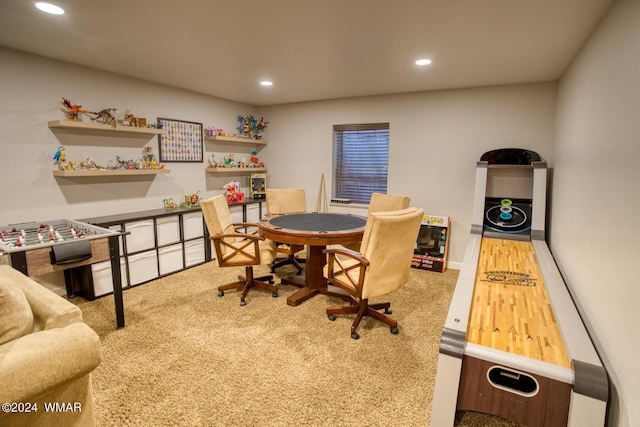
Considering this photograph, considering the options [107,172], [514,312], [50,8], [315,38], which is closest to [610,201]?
[514,312]

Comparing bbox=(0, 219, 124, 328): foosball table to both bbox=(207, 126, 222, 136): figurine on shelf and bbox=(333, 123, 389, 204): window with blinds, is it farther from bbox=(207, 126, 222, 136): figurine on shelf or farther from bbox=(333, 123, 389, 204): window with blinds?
bbox=(333, 123, 389, 204): window with blinds

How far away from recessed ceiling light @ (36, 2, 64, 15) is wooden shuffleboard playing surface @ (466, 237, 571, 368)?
3097mm

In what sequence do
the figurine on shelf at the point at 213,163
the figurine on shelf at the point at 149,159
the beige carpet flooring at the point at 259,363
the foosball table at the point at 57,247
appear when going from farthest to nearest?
the figurine on shelf at the point at 213,163 < the figurine on shelf at the point at 149,159 < the foosball table at the point at 57,247 < the beige carpet flooring at the point at 259,363

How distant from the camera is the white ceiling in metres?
1.98

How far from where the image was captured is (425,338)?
101 inches

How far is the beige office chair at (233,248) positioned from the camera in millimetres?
3010

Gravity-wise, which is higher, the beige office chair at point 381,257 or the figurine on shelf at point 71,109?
the figurine on shelf at point 71,109

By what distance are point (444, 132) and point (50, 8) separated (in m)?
3.97

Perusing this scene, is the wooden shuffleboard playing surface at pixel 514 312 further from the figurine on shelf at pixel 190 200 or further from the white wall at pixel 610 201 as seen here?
the figurine on shelf at pixel 190 200

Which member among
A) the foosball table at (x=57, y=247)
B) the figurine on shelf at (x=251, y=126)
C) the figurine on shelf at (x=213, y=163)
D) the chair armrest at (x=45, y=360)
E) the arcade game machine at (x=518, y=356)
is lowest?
the arcade game machine at (x=518, y=356)

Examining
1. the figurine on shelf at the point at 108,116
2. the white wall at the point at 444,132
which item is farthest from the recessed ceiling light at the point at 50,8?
the white wall at the point at 444,132

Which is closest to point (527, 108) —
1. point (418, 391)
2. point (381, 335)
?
point (381, 335)

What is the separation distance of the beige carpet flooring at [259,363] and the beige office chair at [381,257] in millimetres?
335

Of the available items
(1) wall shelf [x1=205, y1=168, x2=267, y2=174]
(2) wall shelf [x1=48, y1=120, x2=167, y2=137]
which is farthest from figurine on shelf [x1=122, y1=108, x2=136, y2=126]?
(1) wall shelf [x1=205, y1=168, x2=267, y2=174]
